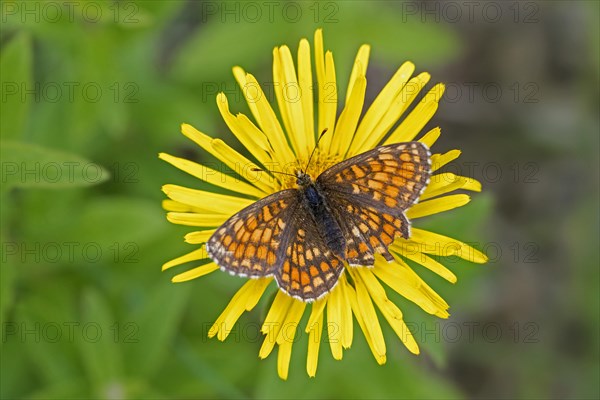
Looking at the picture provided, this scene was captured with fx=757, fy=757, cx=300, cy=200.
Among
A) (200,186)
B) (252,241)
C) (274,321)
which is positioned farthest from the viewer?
(200,186)

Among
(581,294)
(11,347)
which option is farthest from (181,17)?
(581,294)

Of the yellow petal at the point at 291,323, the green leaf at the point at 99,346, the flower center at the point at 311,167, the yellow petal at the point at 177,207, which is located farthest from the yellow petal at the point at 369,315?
the green leaf at the point at 99,346

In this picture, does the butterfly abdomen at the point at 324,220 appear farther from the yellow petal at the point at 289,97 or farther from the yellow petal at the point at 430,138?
the yellow petal at the point at 430,138

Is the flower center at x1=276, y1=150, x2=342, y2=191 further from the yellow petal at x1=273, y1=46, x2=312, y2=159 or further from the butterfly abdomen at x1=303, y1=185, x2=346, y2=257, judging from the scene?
the butterfly abdomen at x1=303, y1=185, x2=346, y2=257

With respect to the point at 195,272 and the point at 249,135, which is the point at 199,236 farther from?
the point at 249,135

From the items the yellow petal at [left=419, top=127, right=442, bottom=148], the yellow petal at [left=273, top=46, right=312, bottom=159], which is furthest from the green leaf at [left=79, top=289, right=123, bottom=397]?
the yellow petal at [left=419, top=127, right=442, bottom=148]

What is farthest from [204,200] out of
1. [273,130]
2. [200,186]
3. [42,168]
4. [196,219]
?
[200,186]
